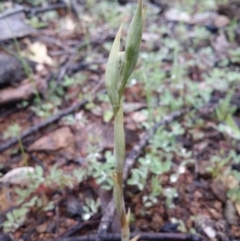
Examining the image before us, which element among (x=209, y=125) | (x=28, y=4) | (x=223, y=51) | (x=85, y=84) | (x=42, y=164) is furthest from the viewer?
(x=28, y=4)

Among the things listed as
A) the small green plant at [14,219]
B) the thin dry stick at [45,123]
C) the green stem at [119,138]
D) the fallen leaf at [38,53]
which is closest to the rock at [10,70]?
the fallen leaf at [38,53]

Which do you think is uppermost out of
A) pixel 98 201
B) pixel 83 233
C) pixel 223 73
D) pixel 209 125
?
→ pixel 223 73

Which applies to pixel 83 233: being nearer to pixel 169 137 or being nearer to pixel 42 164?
pixel 42 164

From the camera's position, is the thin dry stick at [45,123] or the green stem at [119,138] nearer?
the green stem at [119,138]

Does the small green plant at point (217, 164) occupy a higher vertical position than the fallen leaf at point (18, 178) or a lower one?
lower

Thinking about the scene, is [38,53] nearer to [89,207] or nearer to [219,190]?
[89,207]

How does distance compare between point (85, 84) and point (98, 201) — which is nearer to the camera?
point (98, 201)

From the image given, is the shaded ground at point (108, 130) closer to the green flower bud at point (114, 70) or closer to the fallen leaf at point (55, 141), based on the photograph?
the fallen leaf at point (55, 141)

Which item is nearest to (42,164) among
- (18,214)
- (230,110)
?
(18,214)

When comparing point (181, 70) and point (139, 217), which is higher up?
point (181, 70)

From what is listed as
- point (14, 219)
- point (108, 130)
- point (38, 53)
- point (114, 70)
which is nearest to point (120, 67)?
point (114, 70)
